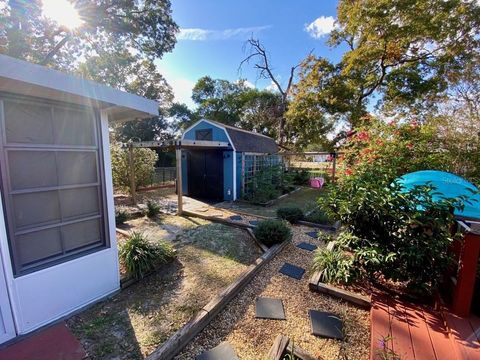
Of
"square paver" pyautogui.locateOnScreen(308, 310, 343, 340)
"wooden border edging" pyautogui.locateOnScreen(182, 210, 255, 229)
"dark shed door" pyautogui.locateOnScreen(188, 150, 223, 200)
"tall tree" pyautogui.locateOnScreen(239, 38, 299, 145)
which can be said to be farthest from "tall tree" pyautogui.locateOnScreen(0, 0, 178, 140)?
"square paver" pyautogui.locateOnScreen(308, 310, 343, 340)

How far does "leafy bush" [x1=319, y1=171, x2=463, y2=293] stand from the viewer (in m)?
2.37

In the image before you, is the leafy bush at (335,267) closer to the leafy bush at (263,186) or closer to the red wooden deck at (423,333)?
the red wooden deck at (423,333)

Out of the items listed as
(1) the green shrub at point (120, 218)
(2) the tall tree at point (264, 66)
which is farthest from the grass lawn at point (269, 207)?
(2) the tall tree at point (264, 66)

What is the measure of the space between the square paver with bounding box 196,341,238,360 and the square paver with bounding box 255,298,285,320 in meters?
0.56

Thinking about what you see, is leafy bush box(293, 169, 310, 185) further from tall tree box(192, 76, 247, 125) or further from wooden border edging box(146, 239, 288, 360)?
tall tree box(192, 76, 247, 125)

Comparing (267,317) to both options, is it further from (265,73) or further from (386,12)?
(265,73)

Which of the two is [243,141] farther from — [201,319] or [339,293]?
[201,319]

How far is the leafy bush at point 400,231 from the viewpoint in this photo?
2.37 m

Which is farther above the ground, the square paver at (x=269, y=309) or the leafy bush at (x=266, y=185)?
the leafy bush at (x=266, y=185)

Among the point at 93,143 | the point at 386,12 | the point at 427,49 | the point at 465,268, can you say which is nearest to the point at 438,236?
the point at 465,268

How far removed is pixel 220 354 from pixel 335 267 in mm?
2021

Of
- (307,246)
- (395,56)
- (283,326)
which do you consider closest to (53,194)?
(283,326)

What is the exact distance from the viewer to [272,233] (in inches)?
177

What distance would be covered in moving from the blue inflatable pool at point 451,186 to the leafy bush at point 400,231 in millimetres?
284
